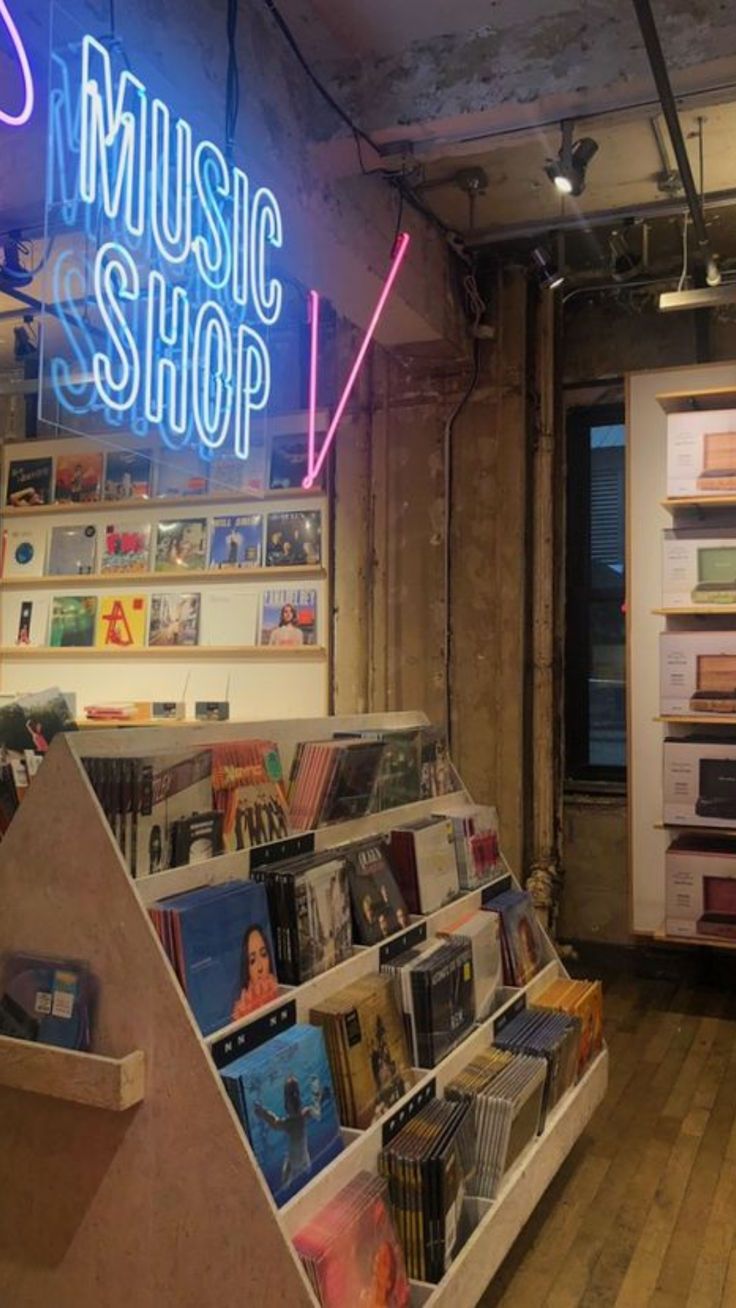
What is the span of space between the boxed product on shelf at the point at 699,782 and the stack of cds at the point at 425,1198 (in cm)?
263

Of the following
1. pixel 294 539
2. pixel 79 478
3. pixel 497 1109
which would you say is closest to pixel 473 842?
pixel 497 1109

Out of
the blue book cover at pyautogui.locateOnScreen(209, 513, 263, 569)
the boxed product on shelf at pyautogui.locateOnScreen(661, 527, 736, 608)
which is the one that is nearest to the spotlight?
the boxed product on shelf at pyautogui.locateOnScreen(661, 527, 736, 608)

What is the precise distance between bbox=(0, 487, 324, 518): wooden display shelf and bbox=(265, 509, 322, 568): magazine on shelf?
10 centimetres

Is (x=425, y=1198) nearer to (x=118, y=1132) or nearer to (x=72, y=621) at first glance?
(x=118, y=1132)

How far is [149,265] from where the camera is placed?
9.41 feet

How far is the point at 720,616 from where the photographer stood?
15.7 ft

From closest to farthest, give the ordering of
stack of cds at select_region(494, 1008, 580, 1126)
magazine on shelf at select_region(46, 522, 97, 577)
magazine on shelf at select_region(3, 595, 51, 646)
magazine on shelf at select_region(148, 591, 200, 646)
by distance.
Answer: stack of cds at select_region(494, 1008, 580, 1126) < magazine on shelf at select_region(148, 591, 200, 646) < magazine on shelf at select_region(46, 522, 97, 577) < magazine on shelf at select_region(3, 595, 51, 646)

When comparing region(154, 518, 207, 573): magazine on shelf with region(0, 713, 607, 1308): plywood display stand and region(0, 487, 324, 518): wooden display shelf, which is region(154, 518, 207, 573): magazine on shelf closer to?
region(0, 487, 324, 518): wooden display shelf

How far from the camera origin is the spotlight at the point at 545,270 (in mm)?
4426

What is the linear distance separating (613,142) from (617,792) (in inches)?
117

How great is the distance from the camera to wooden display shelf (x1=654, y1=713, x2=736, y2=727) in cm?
444

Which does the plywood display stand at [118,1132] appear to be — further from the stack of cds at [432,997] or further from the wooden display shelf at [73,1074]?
the stack of cds at [432,997]

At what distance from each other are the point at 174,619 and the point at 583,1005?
3361 mm

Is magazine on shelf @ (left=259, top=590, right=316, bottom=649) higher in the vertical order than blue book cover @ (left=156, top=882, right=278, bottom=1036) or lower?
higher
